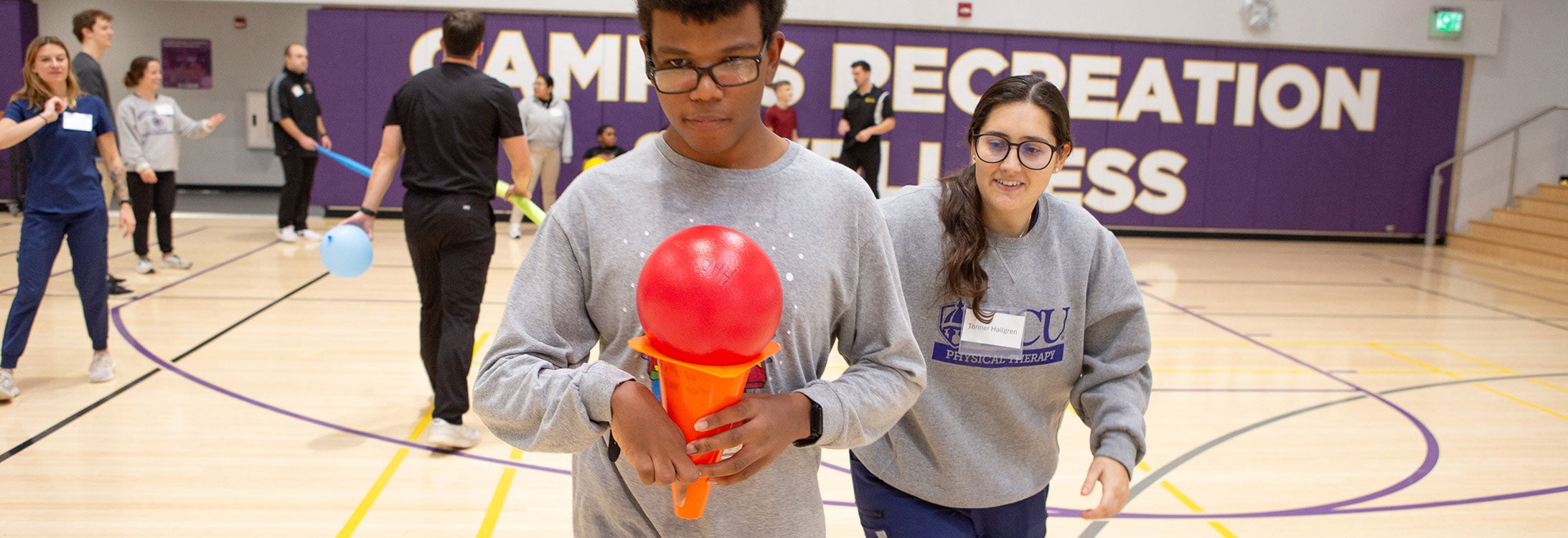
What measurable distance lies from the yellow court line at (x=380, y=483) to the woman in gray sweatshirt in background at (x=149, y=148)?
4698 millimetres

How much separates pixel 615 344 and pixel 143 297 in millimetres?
7178

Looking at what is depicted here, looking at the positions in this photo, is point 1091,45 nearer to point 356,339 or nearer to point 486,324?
point 486,324

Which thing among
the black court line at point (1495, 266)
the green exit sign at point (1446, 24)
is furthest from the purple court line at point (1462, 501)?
the green exit sign at point (1446, 24)

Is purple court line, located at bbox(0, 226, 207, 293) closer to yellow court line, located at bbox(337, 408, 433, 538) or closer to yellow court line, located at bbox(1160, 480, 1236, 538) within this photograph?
yellow court line, located at bbox(337, 408, 433, 538)

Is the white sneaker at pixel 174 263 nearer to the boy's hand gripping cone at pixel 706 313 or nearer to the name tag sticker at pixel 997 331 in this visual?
the name tag sticker at pixel 997 331

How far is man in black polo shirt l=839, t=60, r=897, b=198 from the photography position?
11570 millimetres

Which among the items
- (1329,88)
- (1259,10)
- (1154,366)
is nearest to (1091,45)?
(1259,10)

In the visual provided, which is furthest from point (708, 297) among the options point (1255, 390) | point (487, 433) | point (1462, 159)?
point (1462, 159)

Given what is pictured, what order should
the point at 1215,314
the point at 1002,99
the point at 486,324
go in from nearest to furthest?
the point at 1002,99 → the point at 486,324 → the point at 1215,314

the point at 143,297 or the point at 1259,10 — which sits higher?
the point at 1259,10

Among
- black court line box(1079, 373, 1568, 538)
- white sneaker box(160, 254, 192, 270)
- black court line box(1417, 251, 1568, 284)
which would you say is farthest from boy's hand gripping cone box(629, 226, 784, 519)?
black court line box(1417, 251, 1568, 284)

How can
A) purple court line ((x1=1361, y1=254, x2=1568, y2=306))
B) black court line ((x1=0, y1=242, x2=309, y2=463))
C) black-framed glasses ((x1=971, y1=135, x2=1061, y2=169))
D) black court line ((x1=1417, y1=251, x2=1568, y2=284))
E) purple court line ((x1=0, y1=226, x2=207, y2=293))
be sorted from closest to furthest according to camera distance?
1. black-framed glasses ((x1=971, y1=135, x2=1061, y2=169))
2. black court line ((x1=0, y1=242, x2=309, y2=463))
3. purple court line ((x1=0, y1=226, x2=207, y2=293))
4. purple court line ((x1=1361, y1=254, x2=1568, y2=306))
5. black court line ((x1=1417, y1=251, x2=1568, y2=284))

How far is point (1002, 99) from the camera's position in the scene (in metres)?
2.12

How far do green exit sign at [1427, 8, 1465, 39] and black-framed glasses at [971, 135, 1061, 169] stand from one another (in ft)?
44.7
